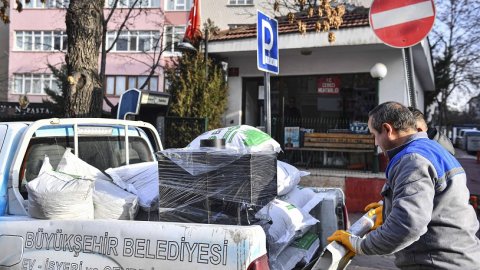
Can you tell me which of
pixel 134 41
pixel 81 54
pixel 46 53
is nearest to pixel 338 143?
pixel 81 54

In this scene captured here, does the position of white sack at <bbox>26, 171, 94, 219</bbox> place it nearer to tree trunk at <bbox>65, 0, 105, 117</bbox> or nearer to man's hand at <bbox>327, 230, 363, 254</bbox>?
man's hand at <bbox>327, 230, 363, 254</bbox>

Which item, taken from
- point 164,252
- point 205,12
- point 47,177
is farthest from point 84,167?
point 205,12

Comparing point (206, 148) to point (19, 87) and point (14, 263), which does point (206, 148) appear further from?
point (19, 87)

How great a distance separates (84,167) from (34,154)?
408 millimetres

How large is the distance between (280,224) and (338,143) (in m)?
8.54

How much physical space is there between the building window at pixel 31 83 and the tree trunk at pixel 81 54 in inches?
1259

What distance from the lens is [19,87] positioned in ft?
119

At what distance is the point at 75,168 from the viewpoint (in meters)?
3.19

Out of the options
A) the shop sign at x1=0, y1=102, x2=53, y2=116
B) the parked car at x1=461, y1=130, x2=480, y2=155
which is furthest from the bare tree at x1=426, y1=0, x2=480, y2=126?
the shop sign at x1=0, y1=102, x2=53, y2=116

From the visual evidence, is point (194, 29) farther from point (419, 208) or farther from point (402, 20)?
point (419, 208)

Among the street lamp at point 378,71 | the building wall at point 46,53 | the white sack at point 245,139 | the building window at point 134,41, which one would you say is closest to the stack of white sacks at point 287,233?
the white sack at point 245,139

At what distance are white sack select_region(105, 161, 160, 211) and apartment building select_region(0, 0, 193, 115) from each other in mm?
28384

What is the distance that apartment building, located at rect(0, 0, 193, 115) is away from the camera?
105 feet

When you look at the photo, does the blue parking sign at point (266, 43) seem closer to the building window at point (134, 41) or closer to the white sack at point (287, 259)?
the white sack at point (287, 259)
